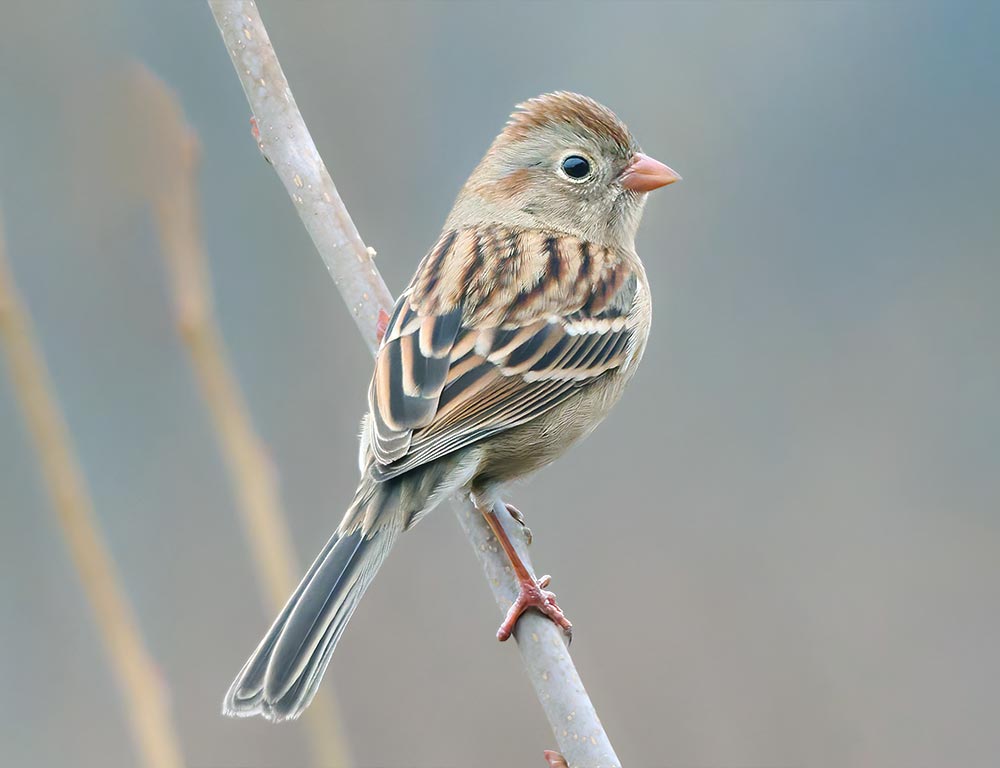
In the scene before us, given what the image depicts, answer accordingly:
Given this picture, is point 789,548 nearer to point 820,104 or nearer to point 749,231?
point 749,231

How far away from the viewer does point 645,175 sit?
12.7 feet

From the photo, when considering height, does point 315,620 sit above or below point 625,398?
below

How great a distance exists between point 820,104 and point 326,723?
6721 millimetres

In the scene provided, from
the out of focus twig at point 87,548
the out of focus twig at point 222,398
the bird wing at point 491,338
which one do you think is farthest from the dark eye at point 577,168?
the out of focus twig at point 87,548

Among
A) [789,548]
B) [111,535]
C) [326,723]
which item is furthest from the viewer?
[789,548]

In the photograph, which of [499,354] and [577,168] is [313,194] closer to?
[499,354]

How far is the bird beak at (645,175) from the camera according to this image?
12.6 feet

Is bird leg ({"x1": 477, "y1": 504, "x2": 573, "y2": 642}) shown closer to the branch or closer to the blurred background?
the branch

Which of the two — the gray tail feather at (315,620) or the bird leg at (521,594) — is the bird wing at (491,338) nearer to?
the gray tail feather at (315,620)

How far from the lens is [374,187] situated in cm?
635

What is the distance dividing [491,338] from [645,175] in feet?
3.11

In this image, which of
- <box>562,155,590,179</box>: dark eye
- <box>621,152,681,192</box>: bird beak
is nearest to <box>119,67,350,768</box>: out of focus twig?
<box>562,155,590,179</box>: dark eye

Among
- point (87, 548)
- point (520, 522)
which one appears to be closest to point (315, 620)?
point (520, 522)

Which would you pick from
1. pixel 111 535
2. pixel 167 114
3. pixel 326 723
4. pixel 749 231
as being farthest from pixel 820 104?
pixel 326 723
